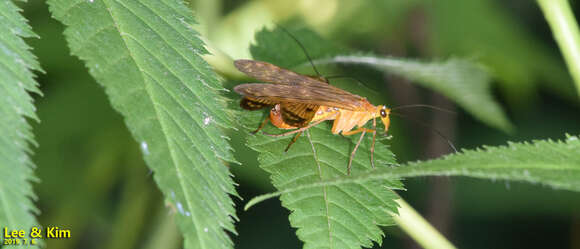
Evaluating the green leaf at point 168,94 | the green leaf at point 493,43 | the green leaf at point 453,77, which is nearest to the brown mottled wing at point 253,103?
the green leaf at point 453,77

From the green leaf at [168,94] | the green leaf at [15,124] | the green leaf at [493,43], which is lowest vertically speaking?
the green leaf at [15,124]

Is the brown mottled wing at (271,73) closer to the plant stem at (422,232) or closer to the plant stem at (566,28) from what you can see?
the plant stem at (422,232)

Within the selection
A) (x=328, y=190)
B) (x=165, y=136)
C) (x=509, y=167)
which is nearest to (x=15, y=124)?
(x=165, y=136)

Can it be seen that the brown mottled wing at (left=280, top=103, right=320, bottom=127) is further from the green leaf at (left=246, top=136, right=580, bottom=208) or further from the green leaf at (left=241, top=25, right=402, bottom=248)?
the green leaf at (left=246, top=136, right=580, bottom=208)

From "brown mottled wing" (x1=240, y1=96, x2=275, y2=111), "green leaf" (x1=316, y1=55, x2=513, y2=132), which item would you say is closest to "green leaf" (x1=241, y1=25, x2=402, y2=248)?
"brown mottled wing" (x1=240, y1=96, x2=275, y2=111)

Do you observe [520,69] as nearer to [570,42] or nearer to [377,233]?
[570,42]

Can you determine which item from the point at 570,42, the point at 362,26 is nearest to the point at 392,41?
the point at 362,26

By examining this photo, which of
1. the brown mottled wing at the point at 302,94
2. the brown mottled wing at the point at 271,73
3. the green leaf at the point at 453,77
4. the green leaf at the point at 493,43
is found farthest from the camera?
the green leaf at the point at 493,43
